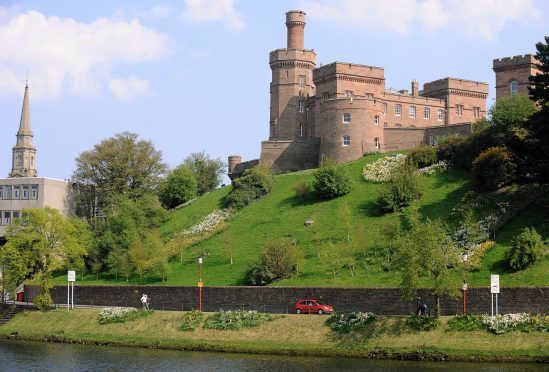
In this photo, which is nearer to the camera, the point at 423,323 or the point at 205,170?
→ the point at 423,323

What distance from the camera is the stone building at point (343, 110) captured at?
8281cm

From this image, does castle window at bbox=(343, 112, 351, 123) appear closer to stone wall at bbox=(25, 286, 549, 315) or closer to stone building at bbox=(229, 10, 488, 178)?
stone building at bbox=(229, 10, 488, 178)

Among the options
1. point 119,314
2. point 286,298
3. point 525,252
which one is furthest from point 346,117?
point 119,314

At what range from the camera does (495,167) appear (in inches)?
2459

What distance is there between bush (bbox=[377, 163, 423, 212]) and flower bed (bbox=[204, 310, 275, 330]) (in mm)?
21381

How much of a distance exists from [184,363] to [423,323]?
41.2 feet

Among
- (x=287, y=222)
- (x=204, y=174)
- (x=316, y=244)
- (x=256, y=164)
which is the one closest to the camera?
(x=316, y=244)

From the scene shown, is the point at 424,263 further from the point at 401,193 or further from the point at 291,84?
the point at 291,84

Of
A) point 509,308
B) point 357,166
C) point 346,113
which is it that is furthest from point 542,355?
point 346,113

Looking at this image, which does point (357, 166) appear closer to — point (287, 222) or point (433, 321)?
point (287, 222)

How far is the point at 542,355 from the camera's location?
3838 cm

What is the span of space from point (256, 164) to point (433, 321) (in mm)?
51746

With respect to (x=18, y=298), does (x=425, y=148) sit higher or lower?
higher

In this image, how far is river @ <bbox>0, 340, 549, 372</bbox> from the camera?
38688 millimetres
